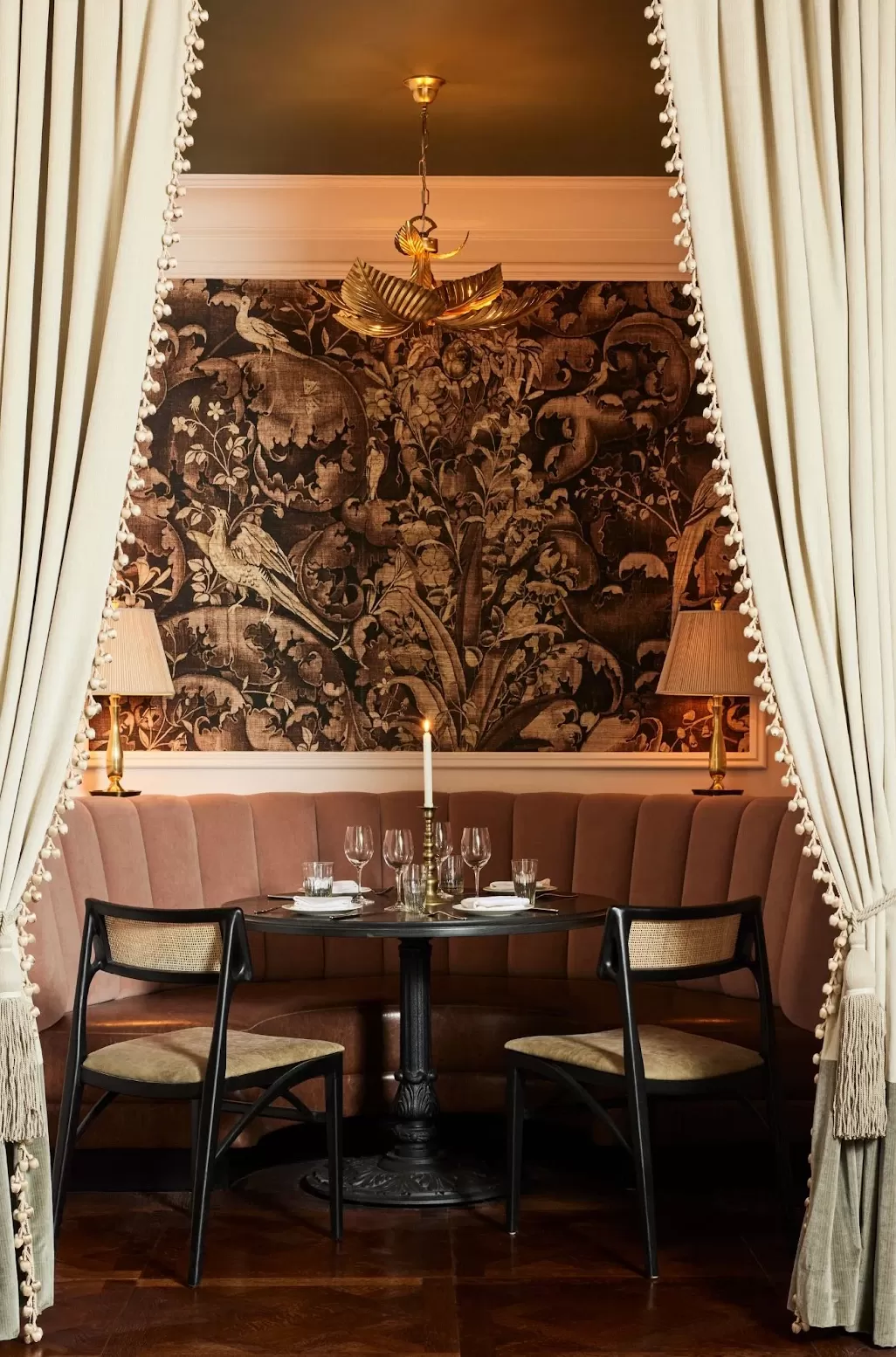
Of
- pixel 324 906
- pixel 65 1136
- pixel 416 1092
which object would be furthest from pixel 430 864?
pixel 65 1136

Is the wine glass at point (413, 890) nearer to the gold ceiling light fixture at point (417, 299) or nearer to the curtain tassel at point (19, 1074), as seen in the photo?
the curtain tassel at point (19, 1074)

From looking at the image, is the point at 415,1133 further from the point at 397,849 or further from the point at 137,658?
the point at 137,658

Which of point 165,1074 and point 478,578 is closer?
point 165,1074

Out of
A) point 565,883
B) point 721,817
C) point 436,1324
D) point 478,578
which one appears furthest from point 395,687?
point 436,1324

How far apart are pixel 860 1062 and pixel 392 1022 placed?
1.92 meters

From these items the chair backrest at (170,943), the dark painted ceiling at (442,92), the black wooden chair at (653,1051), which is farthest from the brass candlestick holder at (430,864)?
the dark painted ceiling at (442,92)

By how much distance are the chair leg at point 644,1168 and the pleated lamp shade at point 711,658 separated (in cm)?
186

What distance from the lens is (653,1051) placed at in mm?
3607

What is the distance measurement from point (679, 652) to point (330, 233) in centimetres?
201

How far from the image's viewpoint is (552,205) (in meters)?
5.55

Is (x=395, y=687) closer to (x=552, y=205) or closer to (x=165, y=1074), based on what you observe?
(x=552, y=205)

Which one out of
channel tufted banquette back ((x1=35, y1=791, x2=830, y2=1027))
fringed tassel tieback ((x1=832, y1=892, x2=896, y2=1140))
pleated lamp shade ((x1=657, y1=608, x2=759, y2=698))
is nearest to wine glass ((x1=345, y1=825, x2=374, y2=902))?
channel tufted banquette back ((x1=35, y1=791, x2=830, y2=1027))

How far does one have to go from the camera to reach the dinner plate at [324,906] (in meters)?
3.80

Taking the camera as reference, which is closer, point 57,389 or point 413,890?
point 57,389
